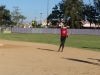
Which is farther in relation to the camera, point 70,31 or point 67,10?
point 67,10

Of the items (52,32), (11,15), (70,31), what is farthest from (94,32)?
(11,15)

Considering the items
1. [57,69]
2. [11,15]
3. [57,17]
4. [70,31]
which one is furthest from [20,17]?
[57,69]

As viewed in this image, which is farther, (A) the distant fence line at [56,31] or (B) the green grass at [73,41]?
(A) the distant fence line at [56,31]

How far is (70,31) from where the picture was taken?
277 ft

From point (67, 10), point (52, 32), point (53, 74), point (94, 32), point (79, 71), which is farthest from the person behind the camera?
point (67, 10)

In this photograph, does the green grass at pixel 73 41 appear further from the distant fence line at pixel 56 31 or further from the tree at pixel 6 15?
the tree at pixel 6 15

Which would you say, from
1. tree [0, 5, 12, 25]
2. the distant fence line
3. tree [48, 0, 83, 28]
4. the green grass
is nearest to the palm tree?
tree [48, 0, 83, 28]

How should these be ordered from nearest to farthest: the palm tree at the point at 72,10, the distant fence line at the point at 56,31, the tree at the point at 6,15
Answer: the distant fence line at the point at 56,31 → the palm tree at the point at 72,10 → the tree at the point at 6,15

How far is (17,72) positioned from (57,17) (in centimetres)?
9584

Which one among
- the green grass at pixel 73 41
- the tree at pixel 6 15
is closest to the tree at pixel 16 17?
the tree at pixel 6 15

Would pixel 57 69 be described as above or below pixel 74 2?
below

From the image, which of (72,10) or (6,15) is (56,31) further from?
(6,15)

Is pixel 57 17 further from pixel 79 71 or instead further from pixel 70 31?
pixel 79 71

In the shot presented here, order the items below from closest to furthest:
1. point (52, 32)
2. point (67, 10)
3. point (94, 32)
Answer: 1. point (94, 32)
2. point (52, 32)
3. point (67, 10)
